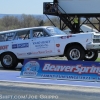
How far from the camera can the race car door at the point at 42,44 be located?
1409 centimetres

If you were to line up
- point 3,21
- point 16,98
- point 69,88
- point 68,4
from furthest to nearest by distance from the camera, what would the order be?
Result: point 3,21, point 68,4, point 69,88, point 16,98

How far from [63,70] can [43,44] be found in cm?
305

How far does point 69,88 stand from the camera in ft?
32.1

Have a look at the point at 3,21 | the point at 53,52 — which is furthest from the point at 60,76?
the point at 3,21

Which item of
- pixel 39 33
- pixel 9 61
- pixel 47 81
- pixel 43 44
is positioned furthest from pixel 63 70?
pixel 9 61

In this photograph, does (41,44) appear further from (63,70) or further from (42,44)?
(63,70)

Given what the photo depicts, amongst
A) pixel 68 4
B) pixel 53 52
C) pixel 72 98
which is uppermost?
pixel 68 4

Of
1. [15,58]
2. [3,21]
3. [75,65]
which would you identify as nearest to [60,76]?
[75,65]

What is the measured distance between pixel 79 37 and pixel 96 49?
2.94 feet

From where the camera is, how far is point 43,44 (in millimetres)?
14172

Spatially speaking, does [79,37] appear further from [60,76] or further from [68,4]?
[68,4]

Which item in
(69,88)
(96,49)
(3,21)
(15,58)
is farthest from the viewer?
(3,21)

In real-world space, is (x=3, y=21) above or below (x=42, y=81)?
above

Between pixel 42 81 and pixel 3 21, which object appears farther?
pixel 3 21
